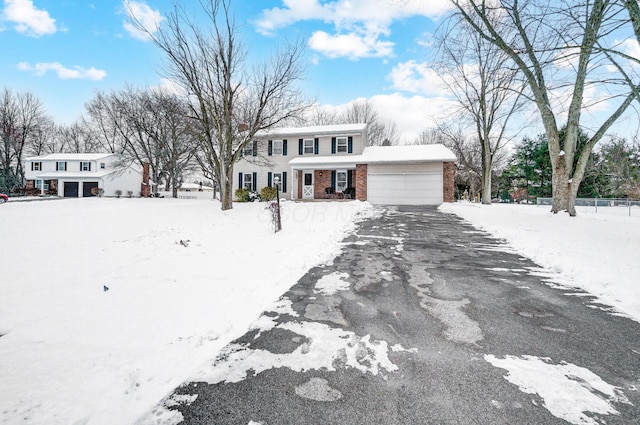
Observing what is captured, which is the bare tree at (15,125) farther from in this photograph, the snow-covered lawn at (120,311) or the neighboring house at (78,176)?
the snow-covered lawn at (120,311)

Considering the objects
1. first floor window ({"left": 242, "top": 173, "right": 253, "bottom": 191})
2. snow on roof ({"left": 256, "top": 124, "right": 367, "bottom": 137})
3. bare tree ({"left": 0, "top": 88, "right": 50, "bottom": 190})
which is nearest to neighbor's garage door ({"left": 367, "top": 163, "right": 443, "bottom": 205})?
snow on roof ({"left": 256, "top": 124, "right": 367, "bottom": 137})

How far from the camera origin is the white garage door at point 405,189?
17.3m

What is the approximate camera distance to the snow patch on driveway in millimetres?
1774

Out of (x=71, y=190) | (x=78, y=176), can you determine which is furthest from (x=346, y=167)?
(x=71, y=190)

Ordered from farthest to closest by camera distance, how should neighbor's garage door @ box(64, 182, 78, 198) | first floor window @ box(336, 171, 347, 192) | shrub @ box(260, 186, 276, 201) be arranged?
neighbor's garage door @ box(64, 182, 78, 198), shrub @ box(260, 186, 276, 201), first floor window @ box(336, 171, 347, 192)

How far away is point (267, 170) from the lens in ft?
71.1

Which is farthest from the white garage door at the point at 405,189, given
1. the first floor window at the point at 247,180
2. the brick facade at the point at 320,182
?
the first floor window at the point at 247,180

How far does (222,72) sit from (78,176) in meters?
29.3

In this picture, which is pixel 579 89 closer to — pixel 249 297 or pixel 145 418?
pixel 249 297

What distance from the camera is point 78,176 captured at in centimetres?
3131

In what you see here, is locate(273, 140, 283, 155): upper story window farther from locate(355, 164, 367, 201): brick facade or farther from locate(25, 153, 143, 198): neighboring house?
locate(25, 153, 143, 198): neighboring house

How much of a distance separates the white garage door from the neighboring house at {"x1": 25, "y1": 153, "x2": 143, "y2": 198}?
28.4m

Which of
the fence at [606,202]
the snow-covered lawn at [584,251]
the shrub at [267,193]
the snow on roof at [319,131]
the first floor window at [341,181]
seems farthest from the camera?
the shrub at [267,193]

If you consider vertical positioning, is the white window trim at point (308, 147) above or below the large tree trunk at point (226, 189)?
above
